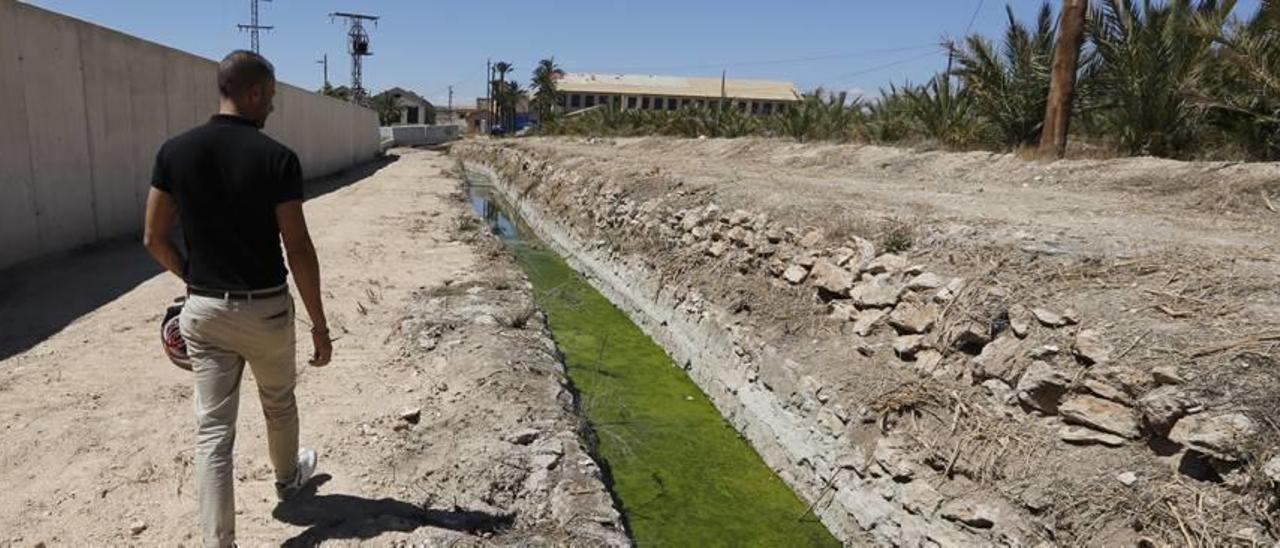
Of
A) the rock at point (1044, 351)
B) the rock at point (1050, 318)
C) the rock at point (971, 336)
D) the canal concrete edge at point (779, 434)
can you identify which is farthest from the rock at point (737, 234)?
the rock at point (1044, 351)

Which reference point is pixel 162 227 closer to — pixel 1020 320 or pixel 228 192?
pixel 228 192

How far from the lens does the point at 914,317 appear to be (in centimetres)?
545

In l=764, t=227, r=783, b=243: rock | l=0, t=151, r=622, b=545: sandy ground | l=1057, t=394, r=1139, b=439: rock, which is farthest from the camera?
l=764, t=227, r=783, b=243: rock

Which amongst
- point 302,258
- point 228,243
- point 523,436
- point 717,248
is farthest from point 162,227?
point 717,248

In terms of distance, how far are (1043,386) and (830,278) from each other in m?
2.50

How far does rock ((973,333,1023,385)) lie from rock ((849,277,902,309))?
1069 mm

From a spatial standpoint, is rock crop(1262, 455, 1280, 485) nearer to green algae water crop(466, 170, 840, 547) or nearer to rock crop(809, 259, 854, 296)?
green algae water crop(466, 170, 840, 547)

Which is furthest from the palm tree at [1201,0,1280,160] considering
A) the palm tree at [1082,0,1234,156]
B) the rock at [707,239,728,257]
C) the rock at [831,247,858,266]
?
the rock at [707,239,728,257]

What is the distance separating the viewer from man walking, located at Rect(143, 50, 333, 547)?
2.78 m

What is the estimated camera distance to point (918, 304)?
5527 mm

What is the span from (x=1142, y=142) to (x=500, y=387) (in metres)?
10.8

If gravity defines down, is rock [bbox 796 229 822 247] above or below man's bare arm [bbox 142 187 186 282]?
below

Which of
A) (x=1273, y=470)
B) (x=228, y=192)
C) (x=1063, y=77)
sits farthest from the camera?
(x=1063, y=77)

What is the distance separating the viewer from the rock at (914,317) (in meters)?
5.32
